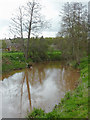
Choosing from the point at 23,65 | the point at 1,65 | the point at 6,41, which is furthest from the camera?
the point at 6,41

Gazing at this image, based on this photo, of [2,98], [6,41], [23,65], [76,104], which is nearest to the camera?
[76,104]

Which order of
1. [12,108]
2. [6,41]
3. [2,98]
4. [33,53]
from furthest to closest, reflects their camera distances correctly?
[33,53]
[6,41]
[2,98]
[12,108]

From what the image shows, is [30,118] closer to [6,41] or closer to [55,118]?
[55,118]

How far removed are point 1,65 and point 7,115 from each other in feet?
23.4

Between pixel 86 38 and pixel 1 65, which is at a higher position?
pixel 86 38

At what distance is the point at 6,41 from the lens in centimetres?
1800

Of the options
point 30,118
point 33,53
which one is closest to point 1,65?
point 30,118

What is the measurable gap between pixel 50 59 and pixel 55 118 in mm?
22184

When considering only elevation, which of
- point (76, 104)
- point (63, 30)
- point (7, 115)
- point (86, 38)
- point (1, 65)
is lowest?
point (7, 115)

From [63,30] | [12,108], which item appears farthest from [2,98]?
[63,30]

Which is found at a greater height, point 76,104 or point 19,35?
point 19,35

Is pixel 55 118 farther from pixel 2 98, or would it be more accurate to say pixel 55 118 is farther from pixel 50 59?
pixel 50 59

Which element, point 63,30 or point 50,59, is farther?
point 50,59

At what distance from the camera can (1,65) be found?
10820mm
